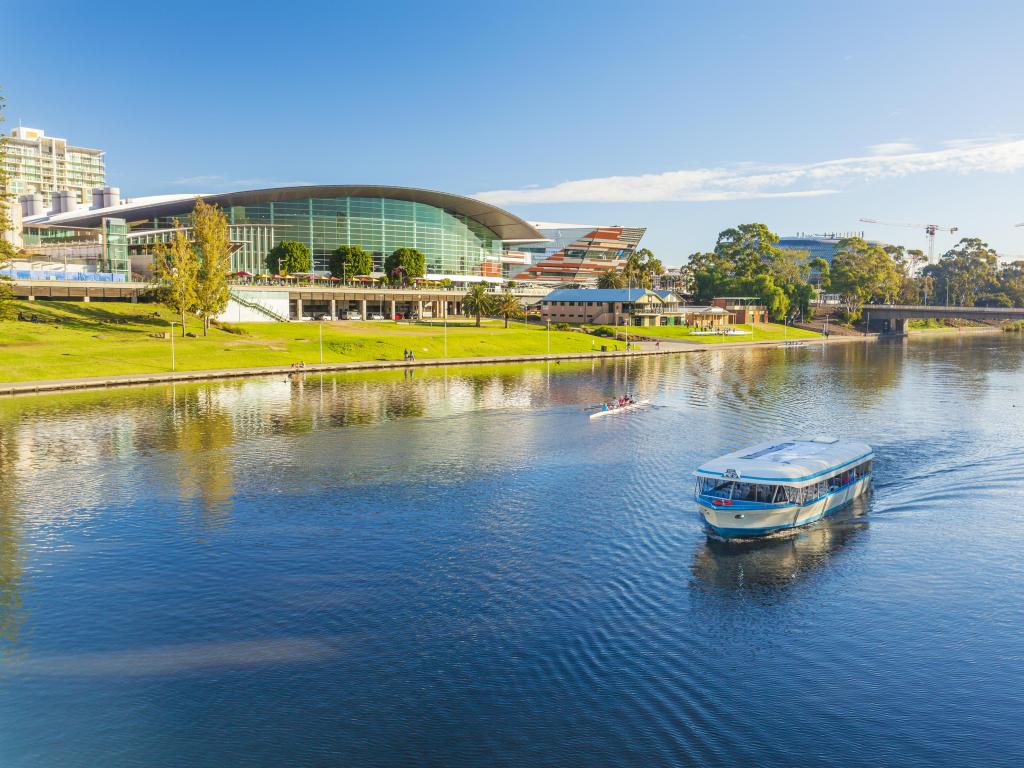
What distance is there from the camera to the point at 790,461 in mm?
45812

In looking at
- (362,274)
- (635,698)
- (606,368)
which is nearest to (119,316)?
(362,274)

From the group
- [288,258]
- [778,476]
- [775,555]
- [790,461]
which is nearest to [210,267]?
[288,258]

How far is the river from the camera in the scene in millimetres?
24047

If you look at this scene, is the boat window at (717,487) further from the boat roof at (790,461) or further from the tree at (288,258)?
the tree at (288,258)

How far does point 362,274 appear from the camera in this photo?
19538cm

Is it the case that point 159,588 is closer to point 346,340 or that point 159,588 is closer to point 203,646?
point 203,646

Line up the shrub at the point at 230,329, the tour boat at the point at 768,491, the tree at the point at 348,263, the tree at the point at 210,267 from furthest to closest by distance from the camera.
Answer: the tree at the point at 348,263 < the shrub at the point at 230,329 < the tree at the point at 210,267 < the tour boat at the point at 768,491

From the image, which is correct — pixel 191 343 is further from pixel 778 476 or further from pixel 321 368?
pixel 778 476

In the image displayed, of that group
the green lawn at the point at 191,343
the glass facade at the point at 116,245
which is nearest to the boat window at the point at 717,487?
the green lawn at the point at 191,343

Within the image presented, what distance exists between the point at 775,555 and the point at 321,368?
8891cm

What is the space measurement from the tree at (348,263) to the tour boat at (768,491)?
157653 millimetres

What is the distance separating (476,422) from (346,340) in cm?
6772

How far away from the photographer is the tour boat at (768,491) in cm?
4138

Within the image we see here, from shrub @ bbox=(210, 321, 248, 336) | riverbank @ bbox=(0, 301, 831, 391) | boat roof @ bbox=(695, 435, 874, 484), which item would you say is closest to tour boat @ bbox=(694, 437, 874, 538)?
boat roof @ bbox=(695, 435, 874, 484)
